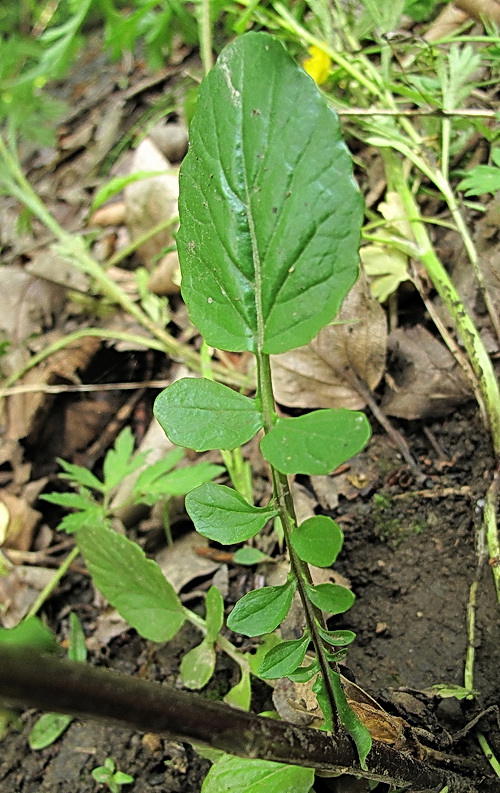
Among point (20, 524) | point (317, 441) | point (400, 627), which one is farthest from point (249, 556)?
point (20, 524)

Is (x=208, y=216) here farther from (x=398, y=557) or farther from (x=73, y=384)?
(x=73, y=384)

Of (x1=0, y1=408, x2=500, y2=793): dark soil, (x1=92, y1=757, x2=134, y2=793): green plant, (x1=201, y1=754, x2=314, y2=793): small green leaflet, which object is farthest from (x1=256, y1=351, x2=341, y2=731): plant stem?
(x1=92, y1=757, x2=134, y2=793): green plant

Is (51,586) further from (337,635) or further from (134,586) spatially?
(337,635)

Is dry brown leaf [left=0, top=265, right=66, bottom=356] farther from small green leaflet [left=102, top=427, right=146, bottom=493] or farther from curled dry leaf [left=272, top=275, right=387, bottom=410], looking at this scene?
curled dry leaf [left=272, top=275, right=387, bottom=410]

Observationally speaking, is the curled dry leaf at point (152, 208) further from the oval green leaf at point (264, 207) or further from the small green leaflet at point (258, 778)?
the small green leaflet at point (258, 778)

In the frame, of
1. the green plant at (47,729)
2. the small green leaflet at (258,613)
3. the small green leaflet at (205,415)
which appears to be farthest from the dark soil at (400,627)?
the small green leaflet at (205,415)
